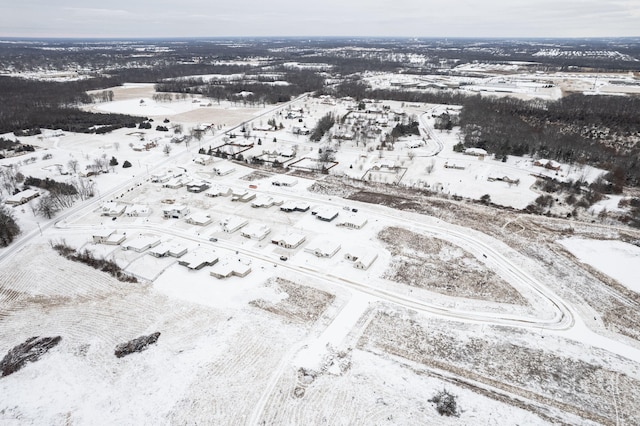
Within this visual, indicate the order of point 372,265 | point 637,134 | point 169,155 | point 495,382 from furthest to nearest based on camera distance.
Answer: point 637,134 → point 169,155 → point 372,265 → point 495,382

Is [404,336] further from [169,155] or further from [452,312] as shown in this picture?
[169,155]

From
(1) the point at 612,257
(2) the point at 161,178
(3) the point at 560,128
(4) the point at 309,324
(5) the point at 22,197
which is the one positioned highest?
(3) the point at 560,128

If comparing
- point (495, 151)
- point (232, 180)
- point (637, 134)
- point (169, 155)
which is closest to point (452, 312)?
point (232, 180)

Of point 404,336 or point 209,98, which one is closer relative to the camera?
point 404,336

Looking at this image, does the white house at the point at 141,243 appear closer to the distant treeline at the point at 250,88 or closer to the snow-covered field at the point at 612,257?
the snow-covered field at the point at 612,257

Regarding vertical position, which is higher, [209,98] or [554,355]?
[209,98]

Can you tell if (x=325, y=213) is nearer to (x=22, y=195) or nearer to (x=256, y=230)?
(x=256, y=230)

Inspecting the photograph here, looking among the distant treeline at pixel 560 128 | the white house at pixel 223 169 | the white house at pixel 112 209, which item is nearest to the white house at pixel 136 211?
the white house at pixel 112 209

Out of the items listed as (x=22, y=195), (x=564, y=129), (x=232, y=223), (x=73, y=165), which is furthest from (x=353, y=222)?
(x=564, y=129)
